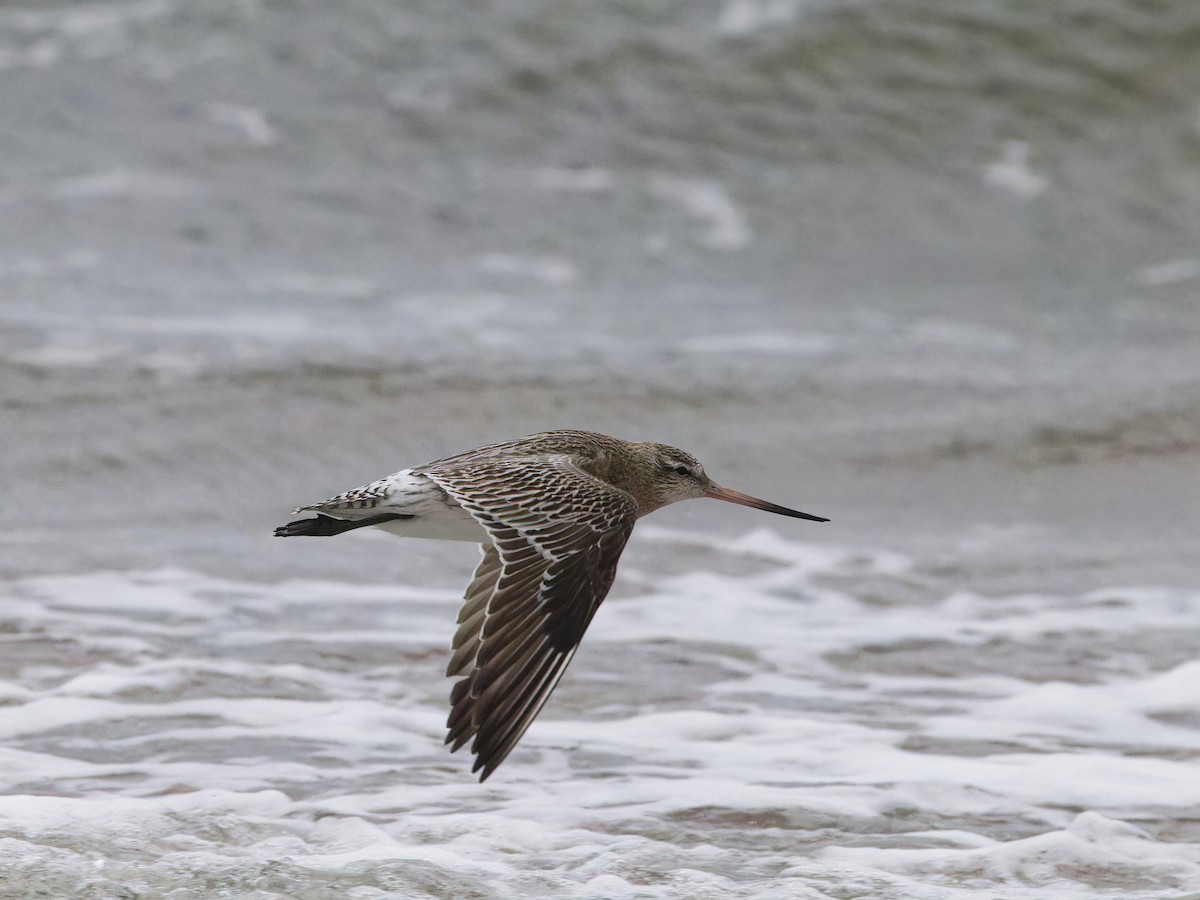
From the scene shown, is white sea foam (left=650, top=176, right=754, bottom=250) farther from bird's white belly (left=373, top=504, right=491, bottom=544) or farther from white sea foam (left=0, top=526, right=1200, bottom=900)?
bird's white belly (left=373, top=504, right=491, bottom=544)

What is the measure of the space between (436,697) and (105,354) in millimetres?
3394

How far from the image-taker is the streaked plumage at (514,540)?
3975mm

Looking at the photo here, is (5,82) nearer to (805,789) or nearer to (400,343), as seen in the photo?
(400,343)

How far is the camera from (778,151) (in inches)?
404

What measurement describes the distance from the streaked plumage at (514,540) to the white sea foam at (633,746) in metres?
0.44

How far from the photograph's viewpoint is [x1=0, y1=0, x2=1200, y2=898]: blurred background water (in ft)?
17.9

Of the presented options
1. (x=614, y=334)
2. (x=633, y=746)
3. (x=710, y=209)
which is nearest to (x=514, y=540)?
(x=633, y=746)

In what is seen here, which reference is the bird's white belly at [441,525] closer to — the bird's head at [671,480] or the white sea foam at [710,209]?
the bird's head at [671,480]

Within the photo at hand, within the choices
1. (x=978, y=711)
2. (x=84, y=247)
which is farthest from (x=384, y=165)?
(x=978, y=711)

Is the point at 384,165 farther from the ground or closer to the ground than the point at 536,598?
farther from the ground

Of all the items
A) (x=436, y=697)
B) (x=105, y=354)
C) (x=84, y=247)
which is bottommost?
(x=436, y=697)

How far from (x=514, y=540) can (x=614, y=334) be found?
458 cm

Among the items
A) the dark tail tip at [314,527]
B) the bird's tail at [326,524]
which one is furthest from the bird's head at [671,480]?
the dark tail tip at [314,527]

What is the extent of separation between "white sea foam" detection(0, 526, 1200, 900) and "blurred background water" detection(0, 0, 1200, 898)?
0.09ft
